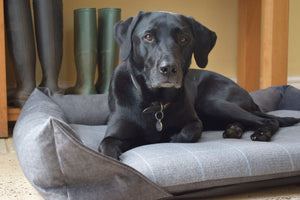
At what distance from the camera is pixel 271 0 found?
252 centimetres

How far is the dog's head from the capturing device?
1.49 metres

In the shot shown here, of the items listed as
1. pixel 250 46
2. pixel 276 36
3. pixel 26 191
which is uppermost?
pixel 276 36

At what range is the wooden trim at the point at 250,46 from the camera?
340cm

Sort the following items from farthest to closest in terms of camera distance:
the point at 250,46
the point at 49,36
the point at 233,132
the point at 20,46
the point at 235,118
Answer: the point at 250,46
the point at 49,36
the point at 20,46
the point at 235,118
the point at 233,132

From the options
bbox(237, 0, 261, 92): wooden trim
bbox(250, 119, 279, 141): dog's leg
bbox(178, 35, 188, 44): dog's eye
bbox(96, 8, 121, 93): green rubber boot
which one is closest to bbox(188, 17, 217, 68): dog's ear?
bbox(178, 35, 188, 44): dog's eye

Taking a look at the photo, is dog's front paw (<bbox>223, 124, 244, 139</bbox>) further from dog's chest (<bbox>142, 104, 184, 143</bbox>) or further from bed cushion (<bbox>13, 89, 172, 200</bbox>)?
bed cushion (<bbox>13, 89, 172, 200</bbox>)

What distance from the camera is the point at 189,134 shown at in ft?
5.29

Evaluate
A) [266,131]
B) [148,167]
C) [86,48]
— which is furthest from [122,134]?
[86,48]

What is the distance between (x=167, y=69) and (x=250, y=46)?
214 centimetres

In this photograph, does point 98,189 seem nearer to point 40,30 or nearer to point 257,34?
point 40,30

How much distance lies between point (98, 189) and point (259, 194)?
57 centimetres

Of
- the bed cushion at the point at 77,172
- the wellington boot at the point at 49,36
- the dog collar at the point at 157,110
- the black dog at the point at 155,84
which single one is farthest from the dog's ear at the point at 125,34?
the wellington boot at the point at 49,36

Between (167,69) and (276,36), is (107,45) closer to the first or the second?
(276,36)

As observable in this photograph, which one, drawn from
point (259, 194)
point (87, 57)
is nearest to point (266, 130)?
point (259, 194)
